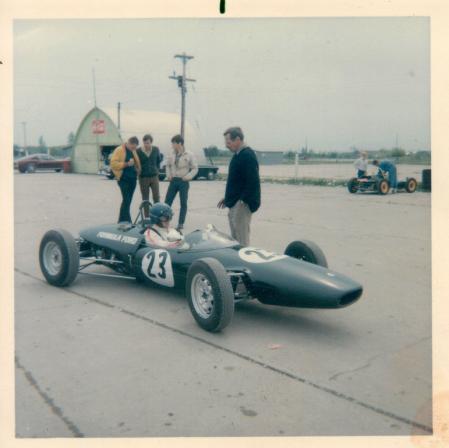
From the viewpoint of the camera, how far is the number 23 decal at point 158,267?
555 centimetres

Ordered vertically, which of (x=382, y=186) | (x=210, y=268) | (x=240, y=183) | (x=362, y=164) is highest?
(x=362, y=164)

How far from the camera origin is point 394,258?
26.2 feet

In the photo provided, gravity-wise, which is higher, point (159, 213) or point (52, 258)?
point (159, 213)

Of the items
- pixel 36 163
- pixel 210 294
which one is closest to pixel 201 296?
pixel 210 294

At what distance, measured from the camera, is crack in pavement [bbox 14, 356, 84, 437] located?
3.24 m

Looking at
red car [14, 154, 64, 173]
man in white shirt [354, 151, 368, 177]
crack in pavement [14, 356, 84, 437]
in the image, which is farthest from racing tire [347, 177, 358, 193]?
red car [14, 154, 64, 173]

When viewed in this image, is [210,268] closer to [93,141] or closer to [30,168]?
[30,168]

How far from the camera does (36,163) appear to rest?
117 ft

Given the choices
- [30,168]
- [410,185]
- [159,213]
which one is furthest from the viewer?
[30,168]

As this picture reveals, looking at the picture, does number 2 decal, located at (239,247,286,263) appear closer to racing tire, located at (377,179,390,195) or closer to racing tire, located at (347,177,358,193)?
racing tire, located at (377,179,390,195)

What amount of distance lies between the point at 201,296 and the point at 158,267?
35.6 inches

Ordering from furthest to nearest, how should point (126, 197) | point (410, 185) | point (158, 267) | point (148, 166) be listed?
point (410, 185) < point (148, 166) < point (126, 197) < point (158, 267)

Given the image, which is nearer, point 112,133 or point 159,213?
point 159,213

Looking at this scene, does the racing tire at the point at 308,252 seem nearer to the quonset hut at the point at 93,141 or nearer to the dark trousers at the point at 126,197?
the dark trousers at the point at 126,197
